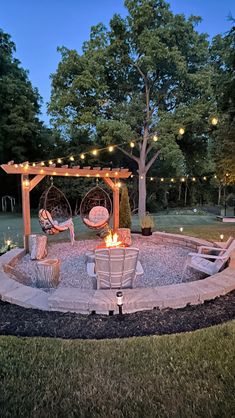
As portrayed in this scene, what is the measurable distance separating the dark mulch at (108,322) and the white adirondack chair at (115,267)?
701mm

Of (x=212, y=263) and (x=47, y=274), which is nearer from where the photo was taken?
(x=47, y=274)

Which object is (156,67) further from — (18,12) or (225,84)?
(225,84)

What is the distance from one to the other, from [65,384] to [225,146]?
7.81 metres

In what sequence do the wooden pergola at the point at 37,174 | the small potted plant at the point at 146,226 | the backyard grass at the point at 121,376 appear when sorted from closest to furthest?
the backyard grass at the point at 121,376 < the wooden pergola at the point at 37,174 < the small potted plant at the point at 146,226

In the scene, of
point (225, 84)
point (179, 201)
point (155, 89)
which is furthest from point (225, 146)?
point (179, 201)

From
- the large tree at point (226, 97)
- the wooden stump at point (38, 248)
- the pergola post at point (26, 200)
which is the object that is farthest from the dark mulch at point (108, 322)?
the large tree at point (226, 97)

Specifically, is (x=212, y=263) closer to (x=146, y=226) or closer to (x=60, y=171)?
(x=146, y=226)

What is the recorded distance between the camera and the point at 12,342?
7.22ft

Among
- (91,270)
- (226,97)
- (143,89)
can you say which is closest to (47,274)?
(91,270)

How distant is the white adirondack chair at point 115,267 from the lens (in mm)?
3250

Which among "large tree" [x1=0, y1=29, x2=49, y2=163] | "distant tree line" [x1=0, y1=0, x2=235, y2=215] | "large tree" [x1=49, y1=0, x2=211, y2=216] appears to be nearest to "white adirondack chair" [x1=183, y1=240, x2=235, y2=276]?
"distant tree line" [x1=0, y1=0, x2=235, y2=215]

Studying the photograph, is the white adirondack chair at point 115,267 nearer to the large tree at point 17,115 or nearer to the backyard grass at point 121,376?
the backyard grass at point 121,376

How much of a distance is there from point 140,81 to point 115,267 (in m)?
12.2

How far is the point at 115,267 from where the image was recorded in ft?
10.8
